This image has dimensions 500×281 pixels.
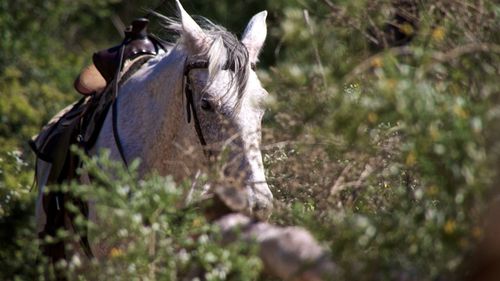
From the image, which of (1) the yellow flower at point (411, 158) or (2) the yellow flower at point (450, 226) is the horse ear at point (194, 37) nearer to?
(1) the yellow flower at point (411, 158)

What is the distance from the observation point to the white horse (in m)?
5.09

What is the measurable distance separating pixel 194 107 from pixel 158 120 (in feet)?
1.05

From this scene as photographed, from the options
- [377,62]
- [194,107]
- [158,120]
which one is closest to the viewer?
[377,62]

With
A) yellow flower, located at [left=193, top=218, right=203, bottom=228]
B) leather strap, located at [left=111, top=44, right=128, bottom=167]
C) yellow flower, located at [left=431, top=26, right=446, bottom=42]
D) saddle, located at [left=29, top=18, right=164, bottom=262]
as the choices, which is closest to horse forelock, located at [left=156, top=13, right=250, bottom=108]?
leather strap, located at [left=111, top=44, right=128, bottom=167]

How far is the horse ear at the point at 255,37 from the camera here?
18.7 feet

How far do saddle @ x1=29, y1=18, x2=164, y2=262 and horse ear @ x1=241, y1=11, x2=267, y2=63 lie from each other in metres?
0.68

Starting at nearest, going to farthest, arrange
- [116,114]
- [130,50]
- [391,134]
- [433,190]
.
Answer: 1. [433,190]
2. [391,134]
3. [116,114]
4. [130,50]

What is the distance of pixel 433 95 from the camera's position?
3.21 meters

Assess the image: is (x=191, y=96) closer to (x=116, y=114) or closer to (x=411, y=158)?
(x=116, y=114)

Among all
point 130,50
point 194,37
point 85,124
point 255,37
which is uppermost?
point 194,37

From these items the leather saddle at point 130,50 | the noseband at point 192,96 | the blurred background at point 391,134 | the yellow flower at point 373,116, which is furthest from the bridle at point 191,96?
the yellow flower at point 373,116

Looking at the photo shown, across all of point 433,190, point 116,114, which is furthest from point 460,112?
point 116,114

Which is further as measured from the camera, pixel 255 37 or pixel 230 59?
pixel 255 37

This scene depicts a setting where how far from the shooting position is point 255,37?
586 cm
